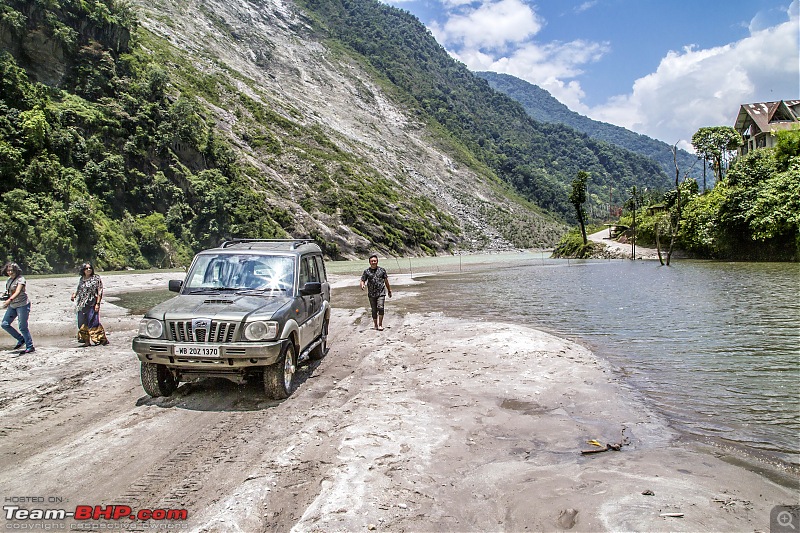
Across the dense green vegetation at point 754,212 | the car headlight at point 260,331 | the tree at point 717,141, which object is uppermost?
the tree at point 717,141

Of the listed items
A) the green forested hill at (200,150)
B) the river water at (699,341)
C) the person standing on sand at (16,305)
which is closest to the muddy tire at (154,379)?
the person standing on sand at (16,305)

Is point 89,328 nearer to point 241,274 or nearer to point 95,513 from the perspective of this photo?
point 241,274

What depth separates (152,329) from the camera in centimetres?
678

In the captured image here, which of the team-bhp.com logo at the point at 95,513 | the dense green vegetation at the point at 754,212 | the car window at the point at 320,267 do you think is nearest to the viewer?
the team-bhp.com logo at the point at 95,513

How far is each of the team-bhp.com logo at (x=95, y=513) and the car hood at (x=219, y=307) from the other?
2.93 meters

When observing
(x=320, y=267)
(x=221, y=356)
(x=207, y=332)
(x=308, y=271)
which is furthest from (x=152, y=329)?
(x=320, y=267)

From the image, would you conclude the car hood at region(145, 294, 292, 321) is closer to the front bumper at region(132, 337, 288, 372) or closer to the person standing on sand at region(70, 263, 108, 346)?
the front bumper at region(132, 337, 288, 372)

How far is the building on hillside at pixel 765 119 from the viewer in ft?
207

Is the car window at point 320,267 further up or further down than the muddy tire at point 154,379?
further up

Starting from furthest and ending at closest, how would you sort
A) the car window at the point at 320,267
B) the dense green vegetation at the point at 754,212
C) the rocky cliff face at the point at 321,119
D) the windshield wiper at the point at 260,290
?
the rocky cliff face at the point at 321,119
the dense green vegetation at the point at 754,212
the car window at the point at 320,267
the windshield wiper at the point at 260,290

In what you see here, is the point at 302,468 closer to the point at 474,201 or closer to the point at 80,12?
the point at 80,12

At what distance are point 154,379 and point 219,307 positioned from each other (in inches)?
55.8

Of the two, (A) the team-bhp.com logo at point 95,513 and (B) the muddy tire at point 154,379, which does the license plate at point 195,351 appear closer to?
(B) the muddy tire at point 154,379

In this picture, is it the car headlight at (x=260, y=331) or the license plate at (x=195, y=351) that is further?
the car headlight at (x=260, y=331)
